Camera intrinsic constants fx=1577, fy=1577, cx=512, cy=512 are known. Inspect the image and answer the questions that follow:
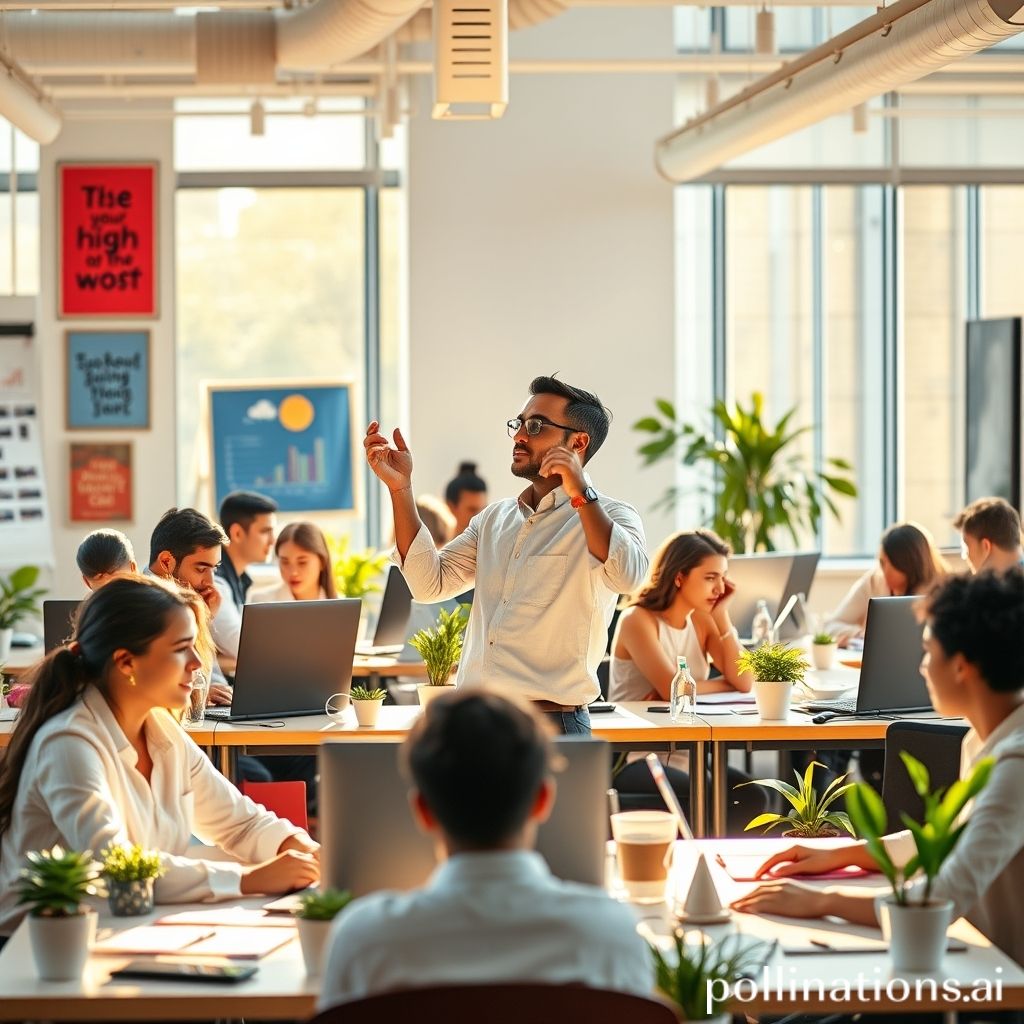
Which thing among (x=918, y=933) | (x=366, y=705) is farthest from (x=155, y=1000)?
(x=366, y=705)

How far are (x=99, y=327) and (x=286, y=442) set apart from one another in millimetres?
1253

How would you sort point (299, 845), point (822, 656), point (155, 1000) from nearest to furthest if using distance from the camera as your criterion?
point (155, 1000) < point (299, 845) < point (822, 656)

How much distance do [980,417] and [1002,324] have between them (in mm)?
588

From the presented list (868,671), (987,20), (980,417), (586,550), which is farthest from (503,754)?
(980,417)

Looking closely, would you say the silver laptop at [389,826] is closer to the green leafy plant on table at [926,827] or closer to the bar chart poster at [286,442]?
the green leafy plant on table at [926,827]

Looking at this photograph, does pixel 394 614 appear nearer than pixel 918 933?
No

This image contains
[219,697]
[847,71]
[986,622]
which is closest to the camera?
[986,622]

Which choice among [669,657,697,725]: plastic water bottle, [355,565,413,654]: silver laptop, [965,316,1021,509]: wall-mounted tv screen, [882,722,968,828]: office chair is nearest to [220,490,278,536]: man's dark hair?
[355,565,413,654]: silver laptop

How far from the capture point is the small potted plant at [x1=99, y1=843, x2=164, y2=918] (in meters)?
2.66

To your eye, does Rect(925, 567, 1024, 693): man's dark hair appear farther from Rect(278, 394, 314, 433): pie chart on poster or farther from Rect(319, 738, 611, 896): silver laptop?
Rect(278, 394, 314, 433): pie chart on poster

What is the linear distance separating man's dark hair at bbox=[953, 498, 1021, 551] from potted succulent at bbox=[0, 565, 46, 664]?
410cm

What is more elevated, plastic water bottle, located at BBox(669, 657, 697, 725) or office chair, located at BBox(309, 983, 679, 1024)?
office chair, located at BBox(309, 983, 679, 1024)

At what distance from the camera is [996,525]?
20.0ft

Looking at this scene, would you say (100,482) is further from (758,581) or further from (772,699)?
(772,699)
